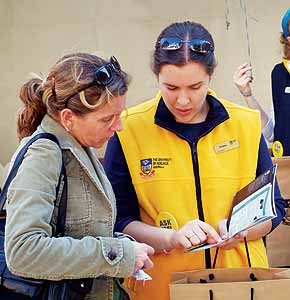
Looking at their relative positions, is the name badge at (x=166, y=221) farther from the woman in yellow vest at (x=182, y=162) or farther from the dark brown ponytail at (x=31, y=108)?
the dark brown ponytail at (x=31, y=108)

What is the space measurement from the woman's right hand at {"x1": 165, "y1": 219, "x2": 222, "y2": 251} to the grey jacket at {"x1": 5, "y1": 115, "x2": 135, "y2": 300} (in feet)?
0.70

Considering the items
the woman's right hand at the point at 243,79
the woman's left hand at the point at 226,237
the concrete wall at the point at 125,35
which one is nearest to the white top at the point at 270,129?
the woman's right hand at the point at 243,79

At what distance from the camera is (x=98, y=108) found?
1.32 m

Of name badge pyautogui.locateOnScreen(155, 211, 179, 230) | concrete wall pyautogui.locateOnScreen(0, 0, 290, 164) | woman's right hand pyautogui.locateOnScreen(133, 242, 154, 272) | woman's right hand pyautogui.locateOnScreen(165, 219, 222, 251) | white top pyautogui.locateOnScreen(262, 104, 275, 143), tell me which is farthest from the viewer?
concrete wall pyautogui.locateOnScreen(0, 0, 290, 164)

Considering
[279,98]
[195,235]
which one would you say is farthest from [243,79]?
[195,235]

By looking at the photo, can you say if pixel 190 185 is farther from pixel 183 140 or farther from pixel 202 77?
pixel 202 77

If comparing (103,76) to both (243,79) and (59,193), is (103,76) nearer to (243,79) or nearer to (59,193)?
(59,193)

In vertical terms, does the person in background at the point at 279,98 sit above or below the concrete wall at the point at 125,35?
below

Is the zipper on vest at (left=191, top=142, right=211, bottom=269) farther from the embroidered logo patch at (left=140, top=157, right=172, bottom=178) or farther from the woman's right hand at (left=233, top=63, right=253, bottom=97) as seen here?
the woman's right hand at (left=233, top=63, right=253, bottom=97)

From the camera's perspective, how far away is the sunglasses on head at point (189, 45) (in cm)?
155

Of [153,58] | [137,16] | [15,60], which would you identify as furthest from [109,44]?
[153,58]

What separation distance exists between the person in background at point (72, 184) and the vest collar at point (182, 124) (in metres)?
0.25

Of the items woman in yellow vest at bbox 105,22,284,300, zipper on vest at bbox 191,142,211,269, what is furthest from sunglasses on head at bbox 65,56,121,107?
zipper on vest at bbox 191,142,211,269

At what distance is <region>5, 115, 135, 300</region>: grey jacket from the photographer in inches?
46.3
